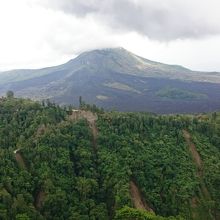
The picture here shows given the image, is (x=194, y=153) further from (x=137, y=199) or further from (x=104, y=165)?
(x=104, y=165)

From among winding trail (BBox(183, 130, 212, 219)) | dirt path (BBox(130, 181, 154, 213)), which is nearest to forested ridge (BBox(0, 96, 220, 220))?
dirt path (BBox(130, 181, 154, 213))

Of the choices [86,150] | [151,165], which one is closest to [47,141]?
[86,150]

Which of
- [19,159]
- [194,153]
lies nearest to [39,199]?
[19,159]

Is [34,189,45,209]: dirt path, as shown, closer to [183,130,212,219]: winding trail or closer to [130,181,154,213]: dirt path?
[130,181,154,213]: dirt path

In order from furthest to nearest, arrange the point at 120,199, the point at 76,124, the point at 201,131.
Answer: the point at 201,131, the point at 76,124, the point at 120,199

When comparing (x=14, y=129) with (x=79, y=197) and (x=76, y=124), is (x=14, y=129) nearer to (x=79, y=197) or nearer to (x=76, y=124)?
(x=76, y=124)

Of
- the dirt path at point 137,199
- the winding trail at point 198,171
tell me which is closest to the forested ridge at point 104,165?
the dirt path at point 137,199

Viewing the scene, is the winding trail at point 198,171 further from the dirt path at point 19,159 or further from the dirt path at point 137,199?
the dirt path at point 19,159
